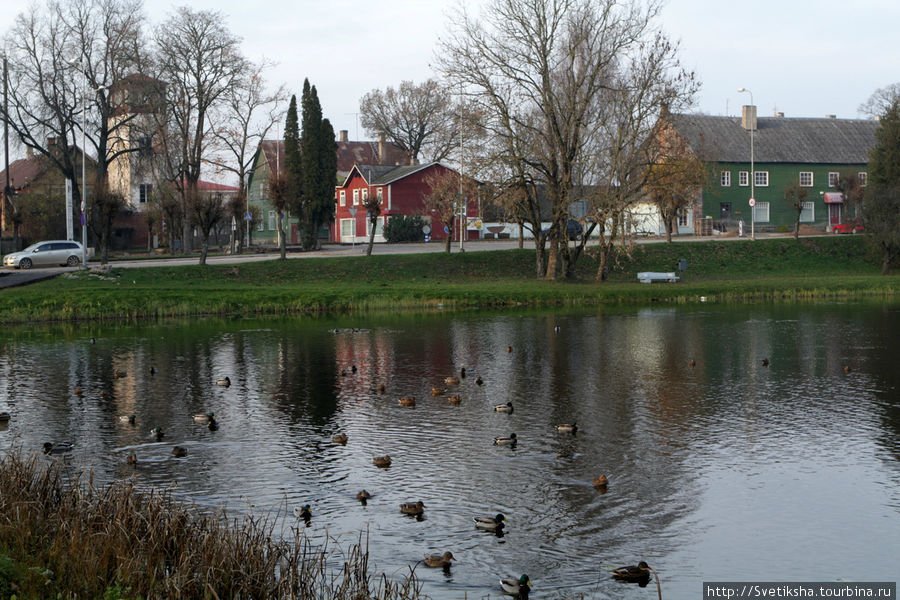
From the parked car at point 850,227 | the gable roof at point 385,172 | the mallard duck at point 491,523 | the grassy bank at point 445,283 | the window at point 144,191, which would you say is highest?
the gable roof at point 385,172

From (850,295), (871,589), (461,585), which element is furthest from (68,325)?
(850,295)

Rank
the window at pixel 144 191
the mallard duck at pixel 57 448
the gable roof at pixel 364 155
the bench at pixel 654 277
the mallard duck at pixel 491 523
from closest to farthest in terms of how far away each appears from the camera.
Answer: the mallard duck at pixel 491 523 < the mallard duck at pixel 57 448 < the bench at pixel 654 277 < the window at pixel 144 191 < the gable roof at pixel 364 155

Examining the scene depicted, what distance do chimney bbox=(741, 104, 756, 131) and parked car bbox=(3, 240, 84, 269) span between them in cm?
6141

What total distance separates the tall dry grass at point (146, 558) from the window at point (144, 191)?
87.9 meters

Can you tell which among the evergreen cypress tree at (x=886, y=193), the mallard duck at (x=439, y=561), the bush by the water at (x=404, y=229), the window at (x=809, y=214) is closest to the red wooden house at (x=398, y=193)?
the bush by the water at (x=404, y=229)

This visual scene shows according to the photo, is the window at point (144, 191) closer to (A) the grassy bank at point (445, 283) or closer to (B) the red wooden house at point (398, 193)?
(B) the red wooden house at point (398, 193)

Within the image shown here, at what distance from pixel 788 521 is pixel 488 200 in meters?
40.4

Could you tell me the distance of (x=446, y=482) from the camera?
14.9m

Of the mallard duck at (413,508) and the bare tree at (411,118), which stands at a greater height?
the bare tree at (411,118)

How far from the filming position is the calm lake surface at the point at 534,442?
1202 cm

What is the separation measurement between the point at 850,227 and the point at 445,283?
41.4 m

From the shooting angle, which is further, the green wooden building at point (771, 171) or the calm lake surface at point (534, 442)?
the green wooden building at point (771, 171)

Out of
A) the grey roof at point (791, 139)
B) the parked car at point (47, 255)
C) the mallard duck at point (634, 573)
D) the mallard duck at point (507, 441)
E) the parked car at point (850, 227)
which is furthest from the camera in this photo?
the grey roof at point (791, 139)

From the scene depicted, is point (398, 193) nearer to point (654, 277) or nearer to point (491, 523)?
point (654, 277)
